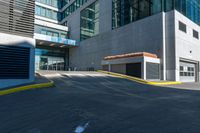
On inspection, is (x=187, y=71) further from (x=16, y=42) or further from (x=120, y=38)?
(x=16, y=42)

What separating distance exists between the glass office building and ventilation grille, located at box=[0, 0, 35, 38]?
18182 mm

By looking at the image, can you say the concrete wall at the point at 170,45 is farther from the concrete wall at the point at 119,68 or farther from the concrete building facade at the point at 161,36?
the concrete wall at the point at 119,68

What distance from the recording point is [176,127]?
4746 millimetres

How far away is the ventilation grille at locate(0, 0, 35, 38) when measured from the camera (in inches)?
492

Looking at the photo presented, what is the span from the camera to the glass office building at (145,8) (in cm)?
2545

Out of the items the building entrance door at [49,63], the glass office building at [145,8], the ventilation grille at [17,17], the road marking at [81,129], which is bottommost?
the road marking at [81,129]

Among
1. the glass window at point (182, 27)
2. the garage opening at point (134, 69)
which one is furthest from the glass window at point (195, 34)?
the garage opening at point (134, 69)

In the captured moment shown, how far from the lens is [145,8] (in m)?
27.1

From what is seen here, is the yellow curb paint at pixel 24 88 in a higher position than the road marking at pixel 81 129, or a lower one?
higher

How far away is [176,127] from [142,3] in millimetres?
25907

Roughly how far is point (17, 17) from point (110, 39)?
21318 millimetres

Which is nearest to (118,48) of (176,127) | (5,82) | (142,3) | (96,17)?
(142,3)

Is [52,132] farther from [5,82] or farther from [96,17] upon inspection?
[96,17]

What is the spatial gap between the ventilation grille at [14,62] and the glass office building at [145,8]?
776 inches
